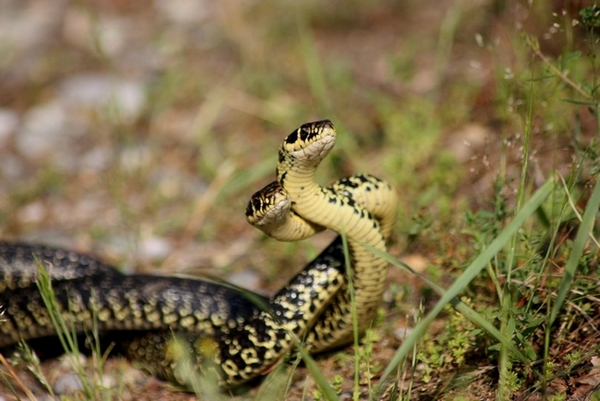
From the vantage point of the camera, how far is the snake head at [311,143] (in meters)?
3.25

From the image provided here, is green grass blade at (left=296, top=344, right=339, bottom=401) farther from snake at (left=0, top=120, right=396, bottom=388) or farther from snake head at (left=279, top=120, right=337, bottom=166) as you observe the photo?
snake head at (left=279, top=120, right=337, bottom=166)

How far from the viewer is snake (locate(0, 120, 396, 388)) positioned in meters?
3.43

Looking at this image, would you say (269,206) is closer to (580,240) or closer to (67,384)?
(580,240)

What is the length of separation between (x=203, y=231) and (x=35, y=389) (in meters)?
1.99

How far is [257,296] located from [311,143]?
0.99 metres

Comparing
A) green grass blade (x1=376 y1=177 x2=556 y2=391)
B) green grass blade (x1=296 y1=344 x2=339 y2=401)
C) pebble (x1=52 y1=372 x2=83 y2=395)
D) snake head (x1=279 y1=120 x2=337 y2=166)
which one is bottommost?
pebble (x1=52 y1=372 x2=83 y2=395)

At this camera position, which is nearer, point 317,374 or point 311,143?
point 317,374

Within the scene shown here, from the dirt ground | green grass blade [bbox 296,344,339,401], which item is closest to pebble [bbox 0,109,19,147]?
the dirt ground

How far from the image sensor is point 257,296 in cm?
390

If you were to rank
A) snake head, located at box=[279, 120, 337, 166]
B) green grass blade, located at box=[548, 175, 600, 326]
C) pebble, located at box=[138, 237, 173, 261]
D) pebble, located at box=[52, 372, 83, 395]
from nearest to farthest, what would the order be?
green grass blade, located at box=[548, 175, 600, 326] < snake head, located at box=[279, 120, 337, 166] < pebble, located at box=[52, 372, 83, 395] < pebble, located at box=[138, 237, 173, 261]

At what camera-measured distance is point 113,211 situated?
6.02m

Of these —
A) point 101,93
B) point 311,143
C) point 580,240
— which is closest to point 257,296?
point 311,143

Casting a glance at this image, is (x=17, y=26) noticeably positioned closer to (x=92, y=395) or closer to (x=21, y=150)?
(x=21, y=150)

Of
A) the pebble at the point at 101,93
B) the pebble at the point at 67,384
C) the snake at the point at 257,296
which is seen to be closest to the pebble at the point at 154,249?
the snake at the point at 257,296
